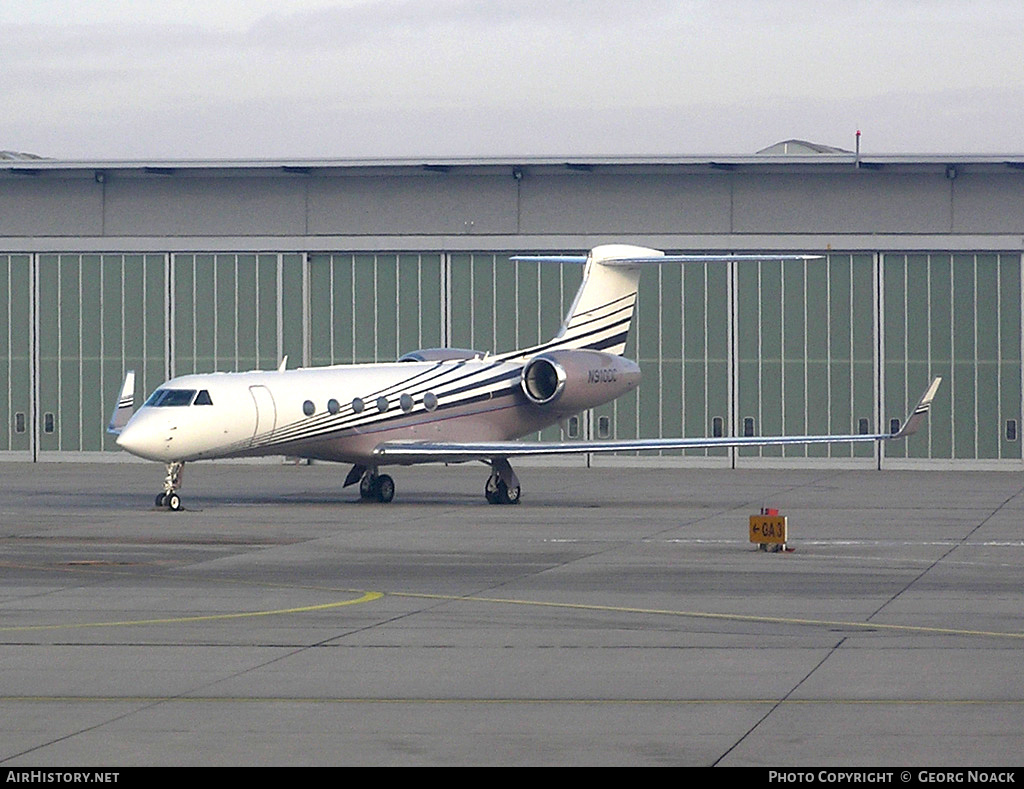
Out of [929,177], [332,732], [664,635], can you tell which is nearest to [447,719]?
[332,732]

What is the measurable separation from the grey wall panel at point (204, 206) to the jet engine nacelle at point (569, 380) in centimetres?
1806

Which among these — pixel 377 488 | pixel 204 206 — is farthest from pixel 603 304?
pixel 204 206

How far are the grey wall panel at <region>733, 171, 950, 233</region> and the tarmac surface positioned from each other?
19041 mm

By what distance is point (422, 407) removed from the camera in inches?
1419

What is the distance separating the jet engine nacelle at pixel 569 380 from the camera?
120 ft

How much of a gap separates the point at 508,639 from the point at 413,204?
3749 cm

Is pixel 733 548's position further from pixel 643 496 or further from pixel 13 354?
pixel 13 354

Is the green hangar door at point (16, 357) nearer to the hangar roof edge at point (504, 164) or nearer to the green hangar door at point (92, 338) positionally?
the green hangar door at point (92, 338)

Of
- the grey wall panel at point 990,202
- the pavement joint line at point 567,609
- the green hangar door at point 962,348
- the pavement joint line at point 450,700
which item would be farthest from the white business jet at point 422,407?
the pavement joint line at point 450,700

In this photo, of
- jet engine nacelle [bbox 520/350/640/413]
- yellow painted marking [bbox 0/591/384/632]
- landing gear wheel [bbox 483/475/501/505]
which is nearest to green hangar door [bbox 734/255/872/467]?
jet engine nacelle [bbox 520/350/640/413]

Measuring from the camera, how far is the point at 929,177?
49750mm

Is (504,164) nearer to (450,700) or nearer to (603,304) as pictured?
(603,304)

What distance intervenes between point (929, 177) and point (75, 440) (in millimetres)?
27174

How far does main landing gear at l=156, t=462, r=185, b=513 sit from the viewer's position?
33.1 meters
